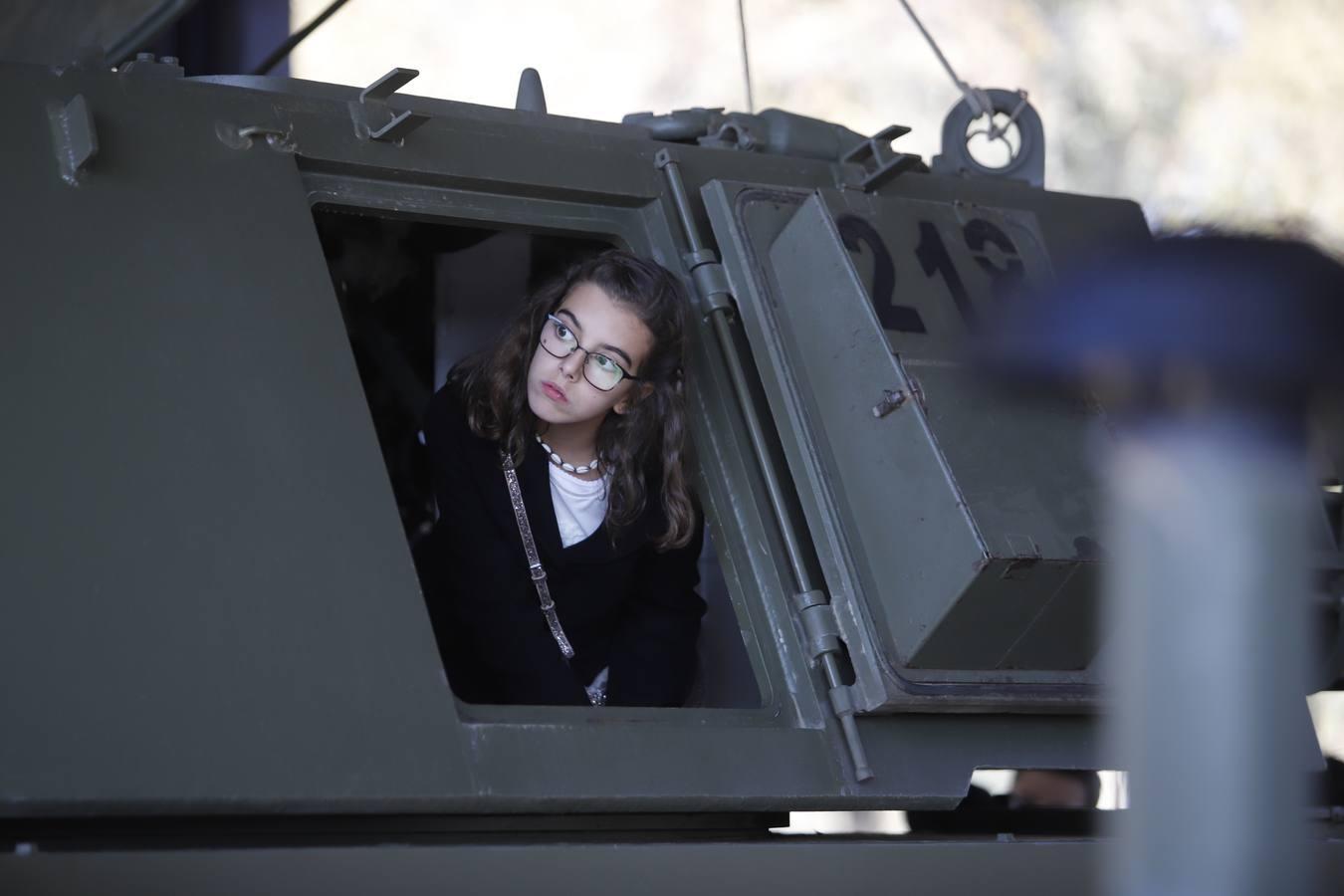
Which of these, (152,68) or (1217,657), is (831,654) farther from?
(1217,657)

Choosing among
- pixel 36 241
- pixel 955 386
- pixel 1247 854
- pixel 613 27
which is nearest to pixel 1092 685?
pixel 955 386

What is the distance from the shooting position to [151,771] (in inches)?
68.5

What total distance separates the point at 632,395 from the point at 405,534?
43 centimetres

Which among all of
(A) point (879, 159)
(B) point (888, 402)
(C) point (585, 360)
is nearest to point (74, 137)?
(C) point (585, 360)

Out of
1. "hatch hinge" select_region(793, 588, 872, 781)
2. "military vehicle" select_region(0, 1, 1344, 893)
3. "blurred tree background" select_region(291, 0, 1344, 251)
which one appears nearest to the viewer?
"military vehicle" select_region(0, 1, 1344, 893)

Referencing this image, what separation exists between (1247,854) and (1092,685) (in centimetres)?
182

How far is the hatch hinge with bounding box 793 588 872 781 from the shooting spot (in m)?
2.26

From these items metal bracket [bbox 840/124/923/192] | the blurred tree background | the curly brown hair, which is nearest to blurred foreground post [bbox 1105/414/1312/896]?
the curly brown hair

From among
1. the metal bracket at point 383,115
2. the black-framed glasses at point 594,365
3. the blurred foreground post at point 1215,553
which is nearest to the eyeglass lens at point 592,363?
the black-framed glasses at point 594,365

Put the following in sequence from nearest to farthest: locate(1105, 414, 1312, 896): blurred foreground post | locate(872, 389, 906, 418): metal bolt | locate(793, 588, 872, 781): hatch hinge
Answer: locate(1105, 414, 1312, 896): blurred foreground post, locate(793, 588, 872, 781): hatch hinge, locate(872, 389, 906, 418): metal bolt

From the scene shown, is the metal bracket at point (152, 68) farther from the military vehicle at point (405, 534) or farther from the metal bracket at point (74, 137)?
the metal bracket at point (74, 137)

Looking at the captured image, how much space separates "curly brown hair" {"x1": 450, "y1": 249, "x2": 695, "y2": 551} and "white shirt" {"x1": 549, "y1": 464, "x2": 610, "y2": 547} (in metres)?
0.03

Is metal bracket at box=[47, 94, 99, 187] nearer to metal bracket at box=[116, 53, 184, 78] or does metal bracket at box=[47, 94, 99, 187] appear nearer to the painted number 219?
metal bracket at box=[116, 53, 184, 78]

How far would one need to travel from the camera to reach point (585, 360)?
253 centimetres
